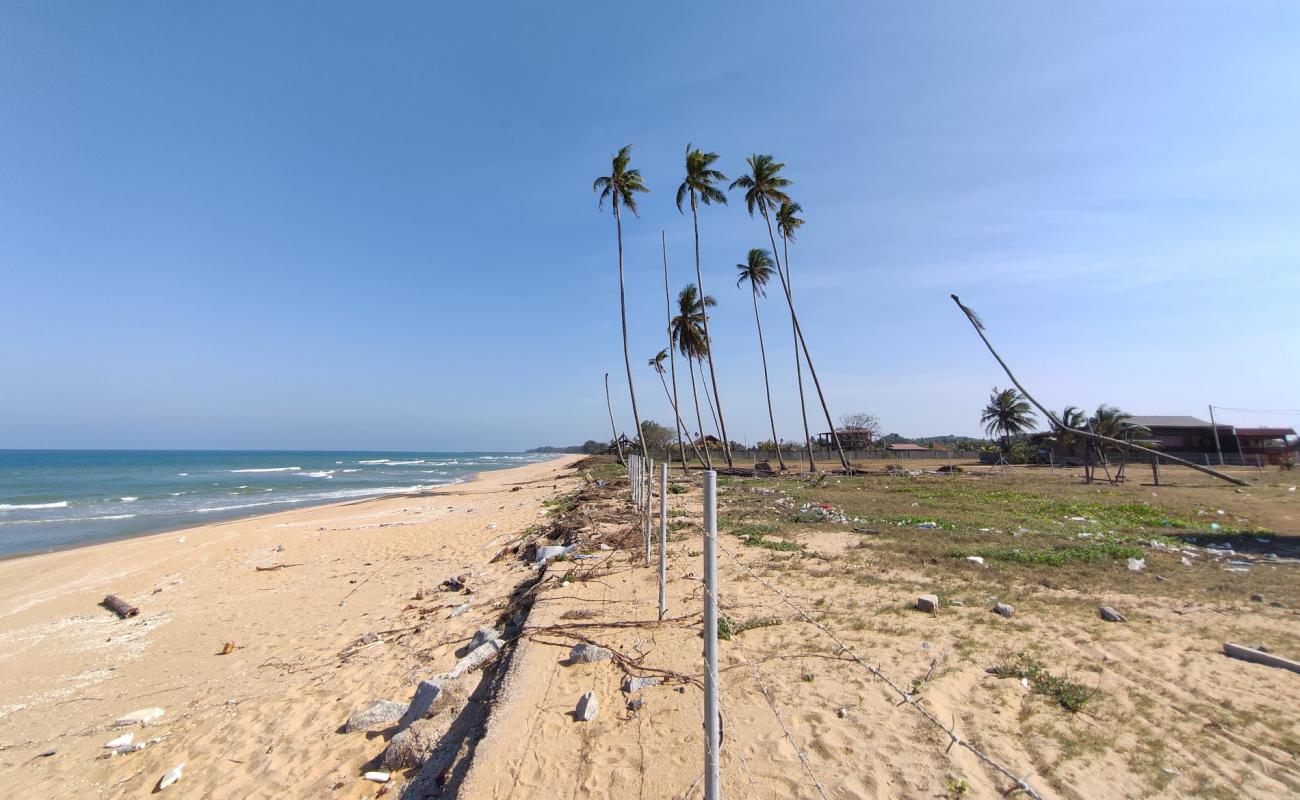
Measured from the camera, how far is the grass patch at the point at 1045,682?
12.5 ft

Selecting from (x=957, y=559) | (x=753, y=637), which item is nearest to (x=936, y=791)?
(x=753, y=637)

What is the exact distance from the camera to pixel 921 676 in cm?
421

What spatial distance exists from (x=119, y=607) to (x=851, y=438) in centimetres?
5864

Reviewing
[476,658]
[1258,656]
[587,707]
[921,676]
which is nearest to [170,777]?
[476,658]

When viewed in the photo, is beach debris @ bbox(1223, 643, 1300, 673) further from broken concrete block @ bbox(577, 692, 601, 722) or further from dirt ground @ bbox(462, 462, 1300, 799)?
broken concrete block @ bbox(577, 692, 601, 722)

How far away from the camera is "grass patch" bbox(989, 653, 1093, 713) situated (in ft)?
12.5

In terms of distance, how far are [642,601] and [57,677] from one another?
669 cm

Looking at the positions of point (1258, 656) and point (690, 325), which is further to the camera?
point (690, 325)

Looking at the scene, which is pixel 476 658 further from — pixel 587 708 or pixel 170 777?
pixel 170 777

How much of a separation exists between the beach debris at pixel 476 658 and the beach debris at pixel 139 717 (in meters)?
2.69

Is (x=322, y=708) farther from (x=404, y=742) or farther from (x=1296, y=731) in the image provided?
(x=1296, y=731)

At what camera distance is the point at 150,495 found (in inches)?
1181

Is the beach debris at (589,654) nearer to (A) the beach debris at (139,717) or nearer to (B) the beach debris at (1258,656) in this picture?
(A) the beach debris at (139,717)

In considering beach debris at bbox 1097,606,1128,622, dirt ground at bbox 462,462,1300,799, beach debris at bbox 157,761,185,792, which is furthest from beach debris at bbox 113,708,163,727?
beach debris at bbox 1097,606,1128,622
